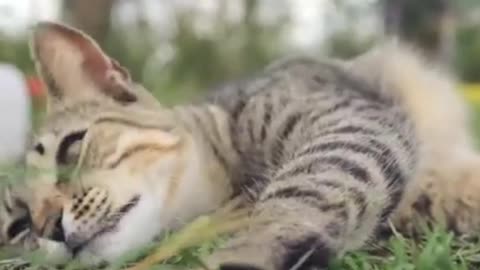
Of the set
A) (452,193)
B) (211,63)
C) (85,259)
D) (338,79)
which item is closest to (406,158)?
(452,193)

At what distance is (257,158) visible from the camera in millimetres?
2250

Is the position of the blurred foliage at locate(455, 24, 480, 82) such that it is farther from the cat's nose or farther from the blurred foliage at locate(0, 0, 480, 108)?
the cat's nose

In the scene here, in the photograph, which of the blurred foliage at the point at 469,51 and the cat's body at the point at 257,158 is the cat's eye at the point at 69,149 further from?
the blurred foliage at the point at 469,51

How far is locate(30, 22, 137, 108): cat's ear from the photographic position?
7.31 ft

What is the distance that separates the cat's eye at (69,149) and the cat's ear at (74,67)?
137 mm

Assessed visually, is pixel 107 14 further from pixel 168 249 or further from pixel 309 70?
pixel 168 249

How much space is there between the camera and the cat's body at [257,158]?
183 centimetres

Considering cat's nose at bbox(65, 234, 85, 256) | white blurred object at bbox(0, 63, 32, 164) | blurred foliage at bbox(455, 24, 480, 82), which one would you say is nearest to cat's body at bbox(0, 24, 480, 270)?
cat's nose at bbox(65, 234, 85, 256)

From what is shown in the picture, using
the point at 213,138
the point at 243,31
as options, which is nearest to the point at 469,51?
the point at 243,31

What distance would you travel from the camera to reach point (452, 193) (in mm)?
2318

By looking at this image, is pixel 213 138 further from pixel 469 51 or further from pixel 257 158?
pixel 469 51

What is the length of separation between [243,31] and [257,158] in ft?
20.5

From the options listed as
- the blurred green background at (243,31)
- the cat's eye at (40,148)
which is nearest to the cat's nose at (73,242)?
the cat's eye at (40,148)

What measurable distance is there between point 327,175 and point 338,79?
61cm
